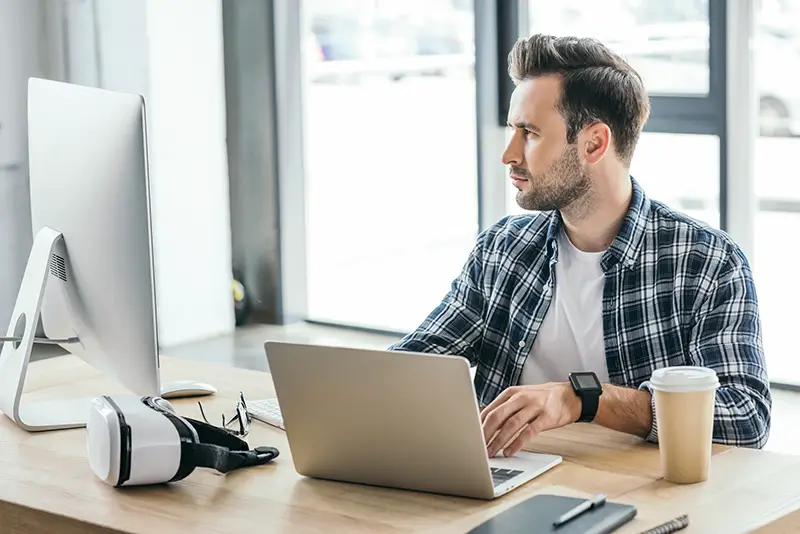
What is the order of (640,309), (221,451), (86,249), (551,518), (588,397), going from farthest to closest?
(640,309) < (86,249) < (588,397) < (221,451) < (551,518)

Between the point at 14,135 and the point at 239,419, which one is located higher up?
the point at 14,135

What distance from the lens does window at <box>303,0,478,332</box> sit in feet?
16.8

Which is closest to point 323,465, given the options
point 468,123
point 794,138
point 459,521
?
point 459,521

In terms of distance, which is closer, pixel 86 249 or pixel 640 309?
pixel 86 249

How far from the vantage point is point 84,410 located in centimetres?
209

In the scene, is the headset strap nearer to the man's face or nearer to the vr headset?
the vr headset

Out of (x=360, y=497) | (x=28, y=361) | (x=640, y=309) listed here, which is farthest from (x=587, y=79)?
(x=28, y=361)

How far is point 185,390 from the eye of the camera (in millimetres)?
2176

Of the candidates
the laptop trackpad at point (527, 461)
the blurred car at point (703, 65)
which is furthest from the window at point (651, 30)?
the laptop trackpad at point (527, 461)

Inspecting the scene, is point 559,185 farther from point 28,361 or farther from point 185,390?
point 28,361

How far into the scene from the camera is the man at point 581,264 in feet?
6.89

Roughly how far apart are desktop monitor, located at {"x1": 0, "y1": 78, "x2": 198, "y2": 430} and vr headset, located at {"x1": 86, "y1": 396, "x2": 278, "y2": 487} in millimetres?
185

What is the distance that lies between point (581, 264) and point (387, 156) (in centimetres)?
325

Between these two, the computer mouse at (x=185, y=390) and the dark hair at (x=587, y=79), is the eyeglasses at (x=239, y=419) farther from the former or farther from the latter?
the dark hair at (x=587, y=79)
